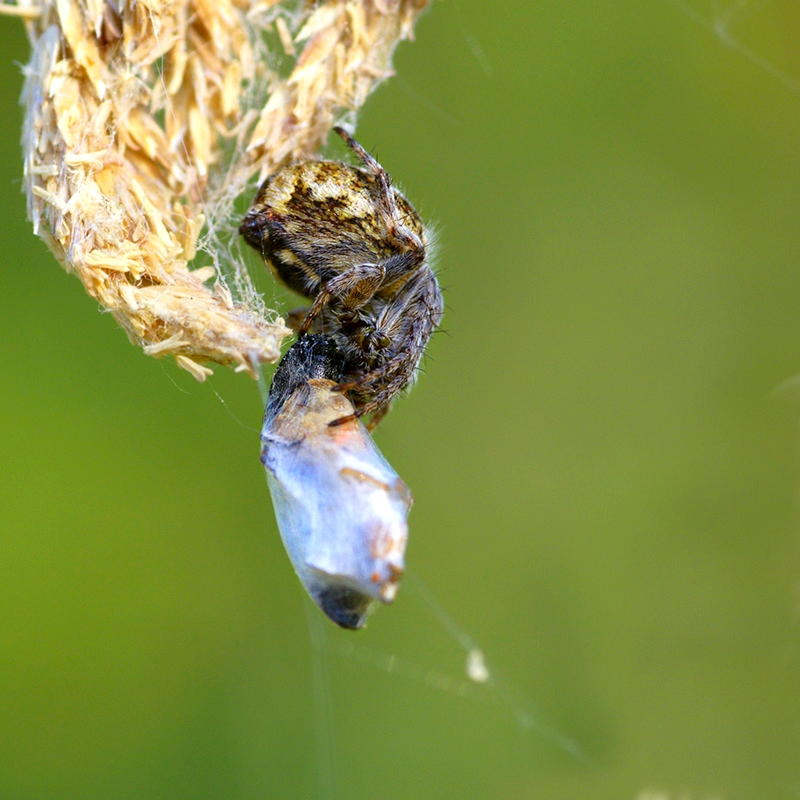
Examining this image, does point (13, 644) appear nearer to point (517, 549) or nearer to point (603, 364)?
point (517, 549)

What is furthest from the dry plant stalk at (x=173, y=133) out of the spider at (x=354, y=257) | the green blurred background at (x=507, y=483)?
the green blurred background at (x=507, y=483)

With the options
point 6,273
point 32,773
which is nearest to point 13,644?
point 32,773

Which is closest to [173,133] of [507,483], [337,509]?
[337,509]

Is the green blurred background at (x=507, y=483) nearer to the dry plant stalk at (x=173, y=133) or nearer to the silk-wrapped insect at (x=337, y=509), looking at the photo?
the dry plant stalk at (x=173, y=133)

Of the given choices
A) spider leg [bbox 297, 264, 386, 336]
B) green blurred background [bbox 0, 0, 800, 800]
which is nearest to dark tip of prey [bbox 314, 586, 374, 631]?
spider leg [bbox 297, 264, 386, 336]

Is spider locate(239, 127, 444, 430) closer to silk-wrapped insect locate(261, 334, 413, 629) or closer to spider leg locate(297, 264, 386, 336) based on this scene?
spider leg locate(297, 264, 386, 336)

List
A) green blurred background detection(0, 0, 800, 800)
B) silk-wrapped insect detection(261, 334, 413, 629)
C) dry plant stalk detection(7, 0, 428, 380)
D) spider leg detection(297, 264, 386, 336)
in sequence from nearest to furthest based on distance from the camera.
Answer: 1. silk-wrapped insect detection(261, 334, 413, 629)
2. dry plant stalk detection(7, 0, 428, 380)
3. spider leg detection(297, 264, 386, 336)
4. green blurred background detection(0, 0, 800, 800)

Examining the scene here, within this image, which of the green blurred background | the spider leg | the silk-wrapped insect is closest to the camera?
the silk-wrapped insect
